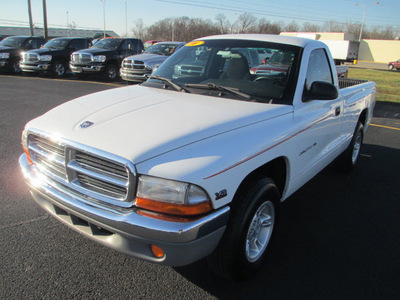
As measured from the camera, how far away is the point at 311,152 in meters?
3.31

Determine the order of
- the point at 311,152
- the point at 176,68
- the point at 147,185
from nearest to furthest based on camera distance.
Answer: the point at 147,185 < the point at 311,152 < the point at 176,68

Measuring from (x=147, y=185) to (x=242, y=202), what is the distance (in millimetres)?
721

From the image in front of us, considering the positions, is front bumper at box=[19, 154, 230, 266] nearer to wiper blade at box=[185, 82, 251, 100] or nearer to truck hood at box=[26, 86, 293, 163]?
truck hood at box=[26, 86, 293, 163]

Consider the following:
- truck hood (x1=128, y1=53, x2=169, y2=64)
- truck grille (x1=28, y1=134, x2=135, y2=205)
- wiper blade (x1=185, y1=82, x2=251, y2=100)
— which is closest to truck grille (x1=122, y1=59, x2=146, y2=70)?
truck hood (x1=128, y1=53, x2=169, y2=64)

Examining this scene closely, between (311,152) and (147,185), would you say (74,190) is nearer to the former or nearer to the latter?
(147,185)

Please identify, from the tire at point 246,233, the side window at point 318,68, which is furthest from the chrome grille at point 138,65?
the tire at point 246,233

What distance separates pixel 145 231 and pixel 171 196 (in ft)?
0.84

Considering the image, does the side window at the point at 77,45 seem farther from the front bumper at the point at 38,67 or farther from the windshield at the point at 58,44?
the front bumper at the point at 38,67

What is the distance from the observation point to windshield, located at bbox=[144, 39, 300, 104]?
123 inches

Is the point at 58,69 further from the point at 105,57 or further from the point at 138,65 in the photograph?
the point at 138,65

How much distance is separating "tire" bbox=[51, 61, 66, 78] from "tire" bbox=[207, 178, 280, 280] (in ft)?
52.0

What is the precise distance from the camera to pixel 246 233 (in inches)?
94.8

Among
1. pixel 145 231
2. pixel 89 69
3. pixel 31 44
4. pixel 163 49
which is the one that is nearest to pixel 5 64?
pixel 31 44

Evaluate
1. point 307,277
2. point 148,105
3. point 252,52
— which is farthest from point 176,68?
point 307,277
